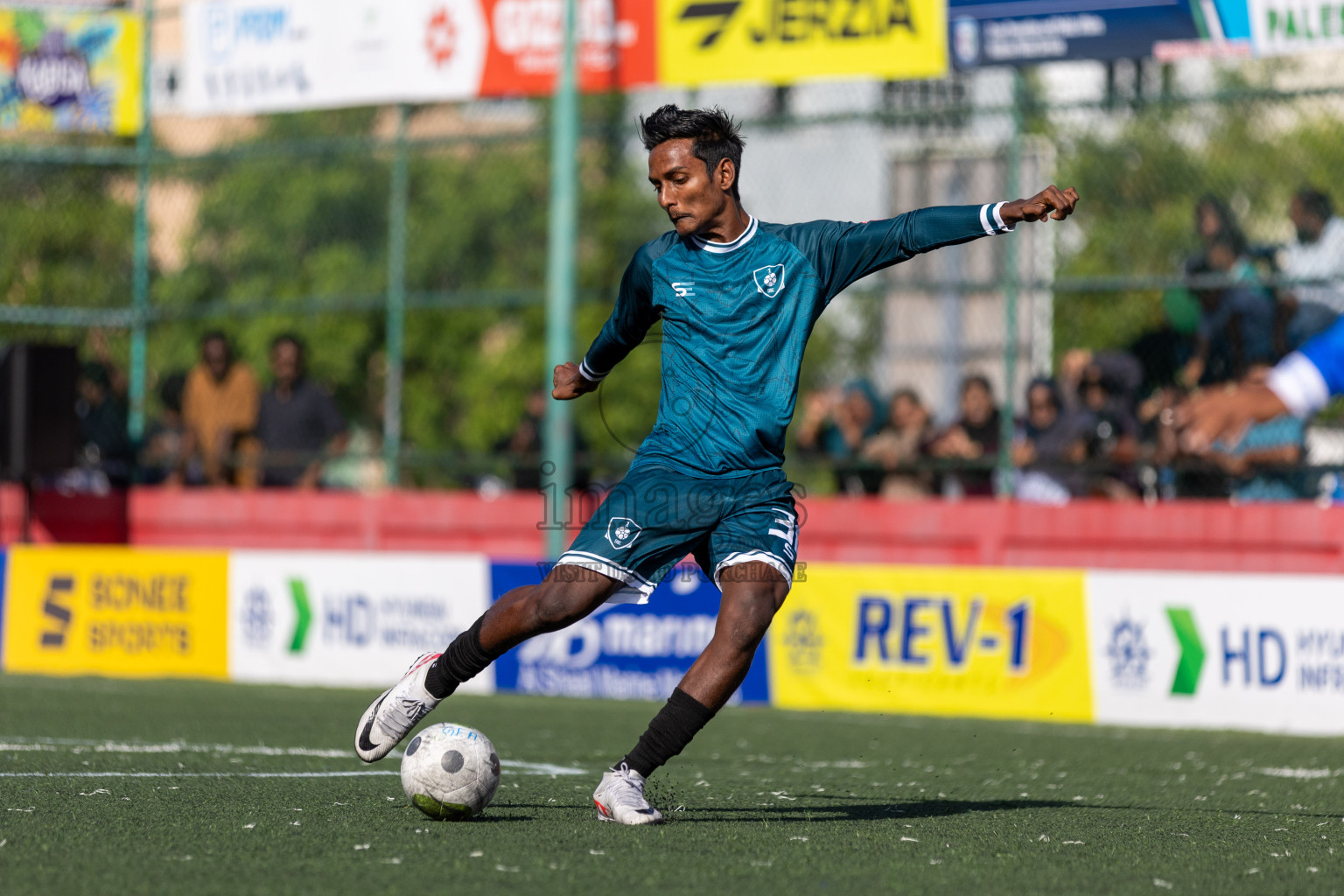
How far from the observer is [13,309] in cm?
1697

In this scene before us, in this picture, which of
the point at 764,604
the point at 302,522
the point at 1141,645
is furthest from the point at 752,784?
the point at 302,522

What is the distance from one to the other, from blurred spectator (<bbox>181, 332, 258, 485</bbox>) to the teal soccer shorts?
10.4m

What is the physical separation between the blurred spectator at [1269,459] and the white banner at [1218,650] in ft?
4.73

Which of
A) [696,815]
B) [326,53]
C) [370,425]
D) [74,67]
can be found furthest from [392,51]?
[370,425]

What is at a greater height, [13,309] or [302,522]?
[13,309]

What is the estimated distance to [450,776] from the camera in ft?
19.9

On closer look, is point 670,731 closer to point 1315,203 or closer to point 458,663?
point 458,663

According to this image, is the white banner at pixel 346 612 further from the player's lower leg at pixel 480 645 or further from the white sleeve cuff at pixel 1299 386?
the white sleeve cuff at pixel 1299 386

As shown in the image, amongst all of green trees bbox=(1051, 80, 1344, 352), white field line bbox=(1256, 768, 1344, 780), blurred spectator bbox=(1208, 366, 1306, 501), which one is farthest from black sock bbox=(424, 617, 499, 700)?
green trees bbox=(1051, 80, 1344, 352)

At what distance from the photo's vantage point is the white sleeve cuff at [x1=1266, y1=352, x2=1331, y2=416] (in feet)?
15.9

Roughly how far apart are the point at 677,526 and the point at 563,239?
8621mm

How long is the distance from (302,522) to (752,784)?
355 inches

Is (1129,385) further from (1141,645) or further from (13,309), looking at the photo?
(13,309)

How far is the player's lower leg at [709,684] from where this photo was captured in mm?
6094
